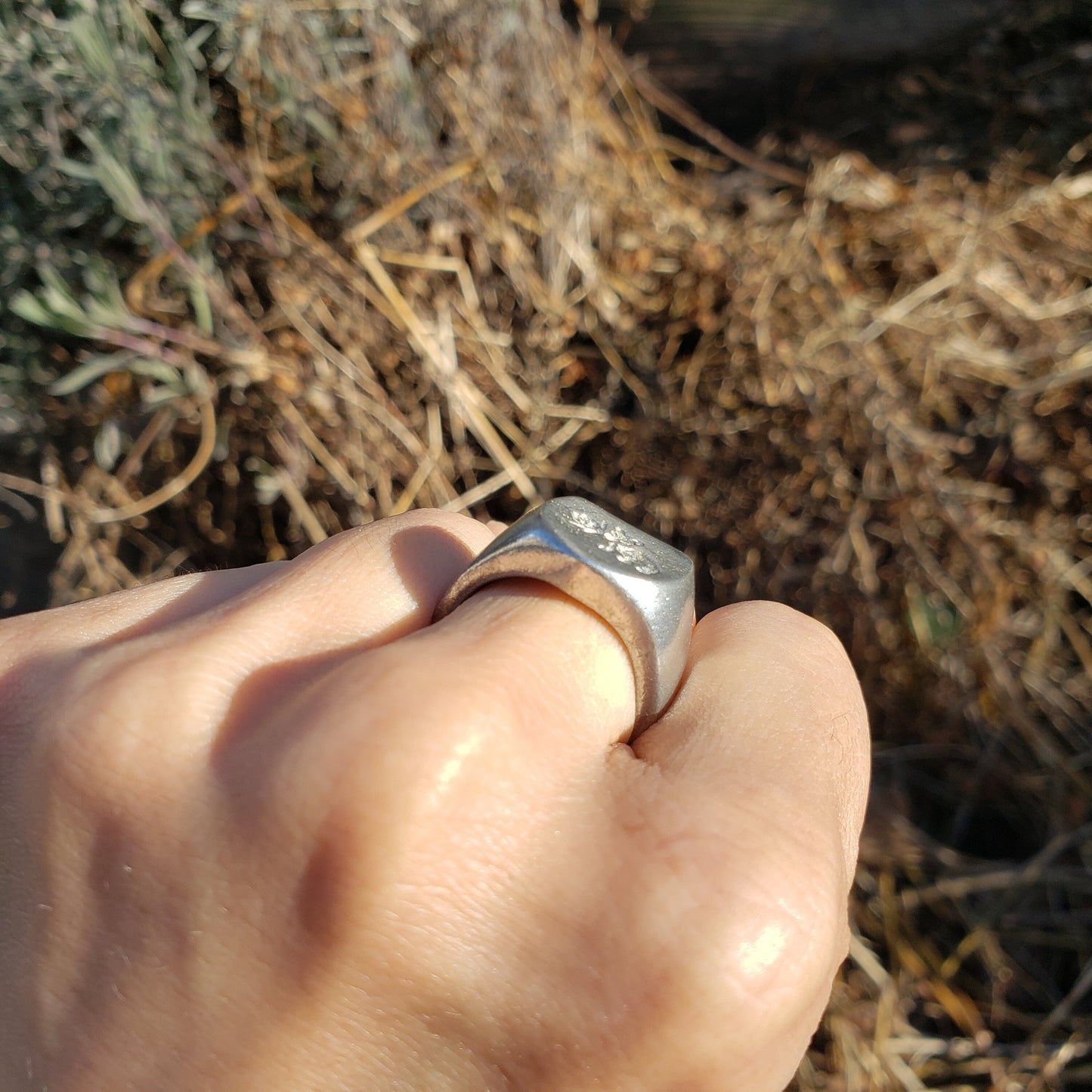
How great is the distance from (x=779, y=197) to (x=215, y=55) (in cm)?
124

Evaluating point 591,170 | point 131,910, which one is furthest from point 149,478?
point 131,910

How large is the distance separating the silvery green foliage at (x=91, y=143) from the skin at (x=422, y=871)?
37.3 inches

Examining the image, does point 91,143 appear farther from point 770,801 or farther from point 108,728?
point 770,801

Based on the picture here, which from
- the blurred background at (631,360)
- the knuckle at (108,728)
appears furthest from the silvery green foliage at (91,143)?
the knuckle at (108,728)

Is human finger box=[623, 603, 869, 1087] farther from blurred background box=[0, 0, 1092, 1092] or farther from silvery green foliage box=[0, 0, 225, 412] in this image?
silvery green foliage box=[0, 0, 225, 412]

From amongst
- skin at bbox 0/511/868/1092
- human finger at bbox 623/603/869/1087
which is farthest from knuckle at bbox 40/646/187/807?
human finger at bbox 623/603/869/1087

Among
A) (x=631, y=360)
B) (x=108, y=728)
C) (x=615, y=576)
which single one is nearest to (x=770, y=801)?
(x=615, y=576)

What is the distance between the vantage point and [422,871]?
58 cm

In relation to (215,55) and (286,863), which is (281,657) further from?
(215,55)

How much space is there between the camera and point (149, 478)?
1648mm

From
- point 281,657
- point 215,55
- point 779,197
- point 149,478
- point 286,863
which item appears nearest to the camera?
point 286,863

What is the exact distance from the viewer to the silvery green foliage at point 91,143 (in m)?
1.28

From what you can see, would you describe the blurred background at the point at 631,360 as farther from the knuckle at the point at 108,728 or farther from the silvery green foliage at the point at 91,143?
the knuckle at the point at 108,728

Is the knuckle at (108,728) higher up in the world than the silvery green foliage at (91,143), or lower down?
lower down
